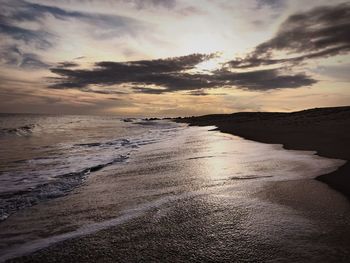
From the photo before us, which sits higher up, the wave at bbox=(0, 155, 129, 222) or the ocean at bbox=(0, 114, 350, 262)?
the ocean at bbox=(0, 114, 350, 262)

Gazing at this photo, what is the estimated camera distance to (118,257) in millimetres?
3604

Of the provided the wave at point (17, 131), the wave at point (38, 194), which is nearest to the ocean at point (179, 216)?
the wave at point (38, 194)

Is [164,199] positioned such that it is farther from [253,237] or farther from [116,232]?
[253,237]

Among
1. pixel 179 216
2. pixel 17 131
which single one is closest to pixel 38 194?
pixel 179 216

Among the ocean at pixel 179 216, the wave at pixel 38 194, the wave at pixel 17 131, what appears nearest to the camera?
the ocean at pixel 179 216

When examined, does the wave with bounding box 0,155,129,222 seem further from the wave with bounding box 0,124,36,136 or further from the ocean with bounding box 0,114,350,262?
the wave with bounding box 0,124,36,136

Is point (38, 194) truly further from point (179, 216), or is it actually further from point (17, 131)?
point (17, 131)

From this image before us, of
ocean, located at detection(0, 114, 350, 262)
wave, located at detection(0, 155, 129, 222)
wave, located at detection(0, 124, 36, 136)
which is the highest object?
ocean, located at detection(0, 114, 350, 262)

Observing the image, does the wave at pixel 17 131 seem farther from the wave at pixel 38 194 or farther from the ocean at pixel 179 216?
the ocean at pixel 179 216

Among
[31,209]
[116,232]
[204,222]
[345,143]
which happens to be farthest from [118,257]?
[345,143]

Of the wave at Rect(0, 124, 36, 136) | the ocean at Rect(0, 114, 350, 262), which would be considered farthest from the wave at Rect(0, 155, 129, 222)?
the wave at Rect(0, 124, 36, 136)

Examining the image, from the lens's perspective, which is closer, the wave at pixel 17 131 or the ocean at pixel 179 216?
the ocean at pixel 179 216

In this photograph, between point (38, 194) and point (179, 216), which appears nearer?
point (179, 216)

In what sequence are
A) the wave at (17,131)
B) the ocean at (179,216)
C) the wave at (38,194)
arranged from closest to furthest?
the ocean at (179,216) < the wave at (38,194) < the wave at (17,131)
